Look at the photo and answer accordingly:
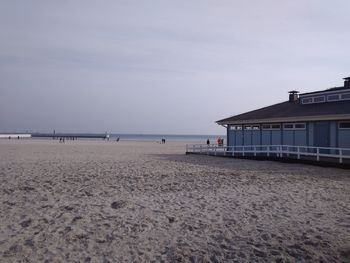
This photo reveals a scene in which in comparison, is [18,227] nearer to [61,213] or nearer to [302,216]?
[61,213]

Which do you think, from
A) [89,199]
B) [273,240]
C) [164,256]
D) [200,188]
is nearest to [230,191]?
[200,188]

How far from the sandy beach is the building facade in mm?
7638

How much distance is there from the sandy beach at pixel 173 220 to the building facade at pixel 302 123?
7.64 m

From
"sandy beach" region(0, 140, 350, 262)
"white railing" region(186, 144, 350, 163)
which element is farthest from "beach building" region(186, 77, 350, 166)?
"sandy beach" region(0, 140, 350, 262)

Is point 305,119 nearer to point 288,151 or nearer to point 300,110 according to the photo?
point 288,151

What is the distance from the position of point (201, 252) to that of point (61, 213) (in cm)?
371

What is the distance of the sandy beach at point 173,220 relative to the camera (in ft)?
20.4

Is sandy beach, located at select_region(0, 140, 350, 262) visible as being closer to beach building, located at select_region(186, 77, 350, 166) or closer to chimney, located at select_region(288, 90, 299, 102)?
beach building, located at select_region(186, 77, 350, 166)

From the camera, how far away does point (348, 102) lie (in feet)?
75.8

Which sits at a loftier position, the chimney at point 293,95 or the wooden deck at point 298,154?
the chimney at point 293,95

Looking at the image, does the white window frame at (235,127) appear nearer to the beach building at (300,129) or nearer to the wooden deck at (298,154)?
the beach building at (300,129)

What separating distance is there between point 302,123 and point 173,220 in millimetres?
16935

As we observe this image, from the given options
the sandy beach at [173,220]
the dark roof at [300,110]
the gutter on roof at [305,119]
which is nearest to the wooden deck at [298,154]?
the gutter on roof at [305,119]

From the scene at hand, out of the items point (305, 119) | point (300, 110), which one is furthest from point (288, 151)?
point (300, 110)
